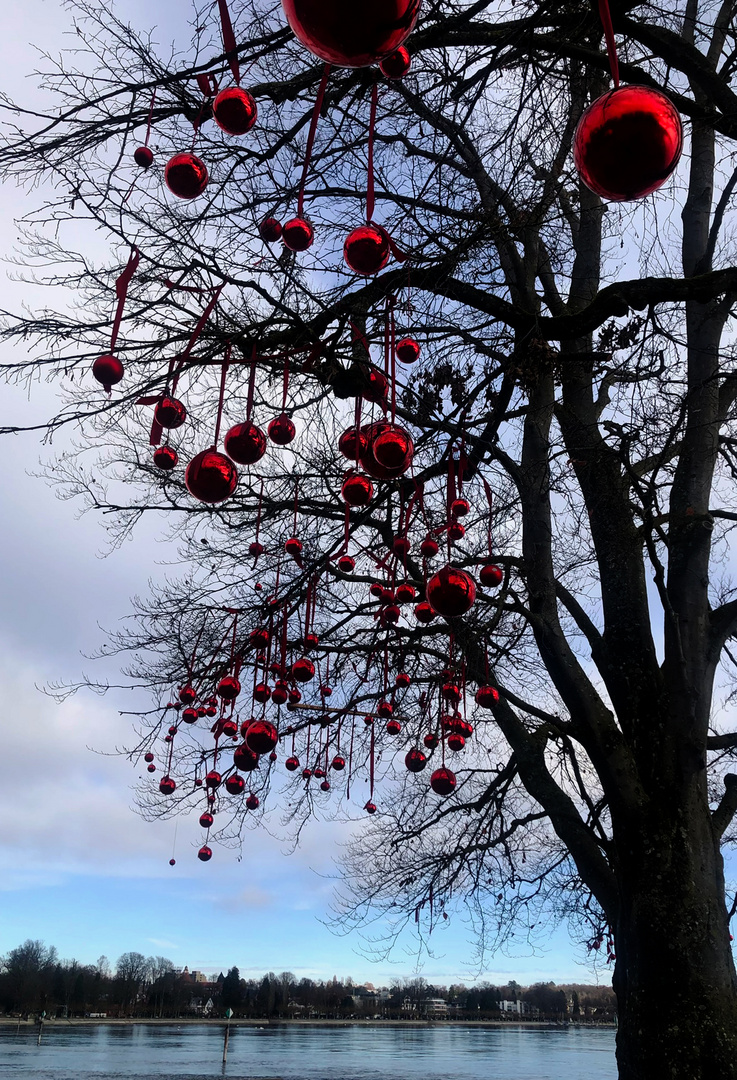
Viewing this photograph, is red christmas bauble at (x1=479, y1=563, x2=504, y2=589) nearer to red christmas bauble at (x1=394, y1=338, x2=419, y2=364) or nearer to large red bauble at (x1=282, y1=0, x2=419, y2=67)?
red christmas bauble at (x1=394, y1=338, x2=419, y2=364)

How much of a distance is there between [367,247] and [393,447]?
693 millimetres

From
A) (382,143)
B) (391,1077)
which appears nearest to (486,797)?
(382,143)

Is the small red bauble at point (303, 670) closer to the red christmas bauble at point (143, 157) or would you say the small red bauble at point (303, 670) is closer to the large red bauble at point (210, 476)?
the large red bauble at point (210, 476)

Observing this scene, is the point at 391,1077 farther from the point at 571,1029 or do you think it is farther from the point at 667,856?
the point at 571,1029

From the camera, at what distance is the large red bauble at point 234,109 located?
8.64 feet

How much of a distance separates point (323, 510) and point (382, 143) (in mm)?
3273

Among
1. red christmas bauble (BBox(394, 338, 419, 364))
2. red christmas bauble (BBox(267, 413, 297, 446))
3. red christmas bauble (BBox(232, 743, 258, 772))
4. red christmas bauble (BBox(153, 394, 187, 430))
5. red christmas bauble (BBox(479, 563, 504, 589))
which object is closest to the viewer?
red christmas bauble (BBox(153, 394, 187, 430))

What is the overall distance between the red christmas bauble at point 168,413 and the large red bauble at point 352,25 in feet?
5.99

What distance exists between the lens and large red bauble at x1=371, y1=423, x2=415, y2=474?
265 centimetres

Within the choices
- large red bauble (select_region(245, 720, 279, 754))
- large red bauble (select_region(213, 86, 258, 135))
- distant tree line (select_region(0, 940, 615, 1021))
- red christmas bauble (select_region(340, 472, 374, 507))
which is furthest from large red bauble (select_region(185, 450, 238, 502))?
distant tree line (select_region(0, 940, 615, 1021))

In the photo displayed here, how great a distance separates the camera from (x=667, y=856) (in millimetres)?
4738

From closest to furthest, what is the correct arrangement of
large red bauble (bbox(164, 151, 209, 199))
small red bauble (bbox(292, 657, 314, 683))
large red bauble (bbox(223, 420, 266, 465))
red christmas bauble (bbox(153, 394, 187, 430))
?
large red bauble (bbox(223, 420, 266, 465)), red christmas bauble (bbox(153, 394, 187, 430)), large red bauble (bbox(164, 151, 209, 199)), small red bauble (bbox(292, 657, 314, 683))

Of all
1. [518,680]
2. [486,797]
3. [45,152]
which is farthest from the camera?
[518,680]

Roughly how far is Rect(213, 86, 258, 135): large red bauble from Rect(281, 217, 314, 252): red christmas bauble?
1.29 feet
